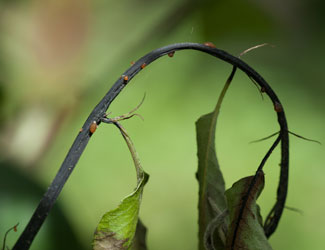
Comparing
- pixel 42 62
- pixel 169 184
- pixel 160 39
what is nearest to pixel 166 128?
pixel 169 184

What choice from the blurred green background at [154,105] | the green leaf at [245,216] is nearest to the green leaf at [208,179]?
the green leaf at [245,216]

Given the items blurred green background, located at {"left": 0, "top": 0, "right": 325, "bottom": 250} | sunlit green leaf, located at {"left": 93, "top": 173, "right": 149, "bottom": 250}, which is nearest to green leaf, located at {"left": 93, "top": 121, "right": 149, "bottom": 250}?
sunlit green leaf, located at {"left": 93, "top": 173, "right": 149, "bottom": 250}

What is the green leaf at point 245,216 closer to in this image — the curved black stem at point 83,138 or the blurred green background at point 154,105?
the curved black stem at point 83,138

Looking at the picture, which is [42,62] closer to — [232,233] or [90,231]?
[90,231]

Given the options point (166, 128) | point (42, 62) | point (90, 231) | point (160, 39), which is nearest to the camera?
point (90, 231)

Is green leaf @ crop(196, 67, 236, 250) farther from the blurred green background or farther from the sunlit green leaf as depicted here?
the blurred green background

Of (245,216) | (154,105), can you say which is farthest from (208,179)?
(154,105)

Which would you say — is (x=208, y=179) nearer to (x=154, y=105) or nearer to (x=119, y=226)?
(x=119, y=226)
